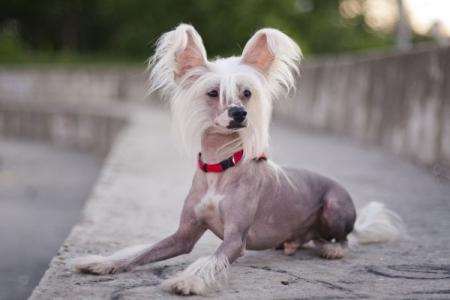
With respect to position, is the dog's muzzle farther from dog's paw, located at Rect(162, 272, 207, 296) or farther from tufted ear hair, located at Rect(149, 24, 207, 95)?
dog's paw, located at Rect(162, 272, 207, 296)

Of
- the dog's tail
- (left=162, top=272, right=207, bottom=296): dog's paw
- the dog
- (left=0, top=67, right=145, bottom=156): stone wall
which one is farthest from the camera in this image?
(left=0, top=67, right=145, bottom=156): stone wall

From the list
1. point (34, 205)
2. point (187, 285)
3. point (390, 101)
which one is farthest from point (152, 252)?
point (390, 101)

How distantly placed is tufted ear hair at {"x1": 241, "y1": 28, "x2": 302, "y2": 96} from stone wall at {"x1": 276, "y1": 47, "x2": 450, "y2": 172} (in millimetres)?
4655

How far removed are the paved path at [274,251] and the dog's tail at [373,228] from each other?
0.10 meters

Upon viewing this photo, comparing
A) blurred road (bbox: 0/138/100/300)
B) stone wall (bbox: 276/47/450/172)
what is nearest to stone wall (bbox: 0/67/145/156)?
blurred road (bbox: 0/138/100/300)

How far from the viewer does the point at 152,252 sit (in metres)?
4.75

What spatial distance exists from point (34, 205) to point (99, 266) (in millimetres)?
6365

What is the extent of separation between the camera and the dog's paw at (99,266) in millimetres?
4668

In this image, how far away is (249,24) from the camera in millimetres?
38562

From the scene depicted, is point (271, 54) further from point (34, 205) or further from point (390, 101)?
point (390, 101)

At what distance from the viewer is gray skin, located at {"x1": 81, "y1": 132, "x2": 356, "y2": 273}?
183 inches

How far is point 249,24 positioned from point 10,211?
29.4m

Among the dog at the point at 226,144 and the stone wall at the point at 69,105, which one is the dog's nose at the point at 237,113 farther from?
the stone wall at the point at 69,105

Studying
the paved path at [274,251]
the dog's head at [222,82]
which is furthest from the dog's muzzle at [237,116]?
the paved path at [274,251]
